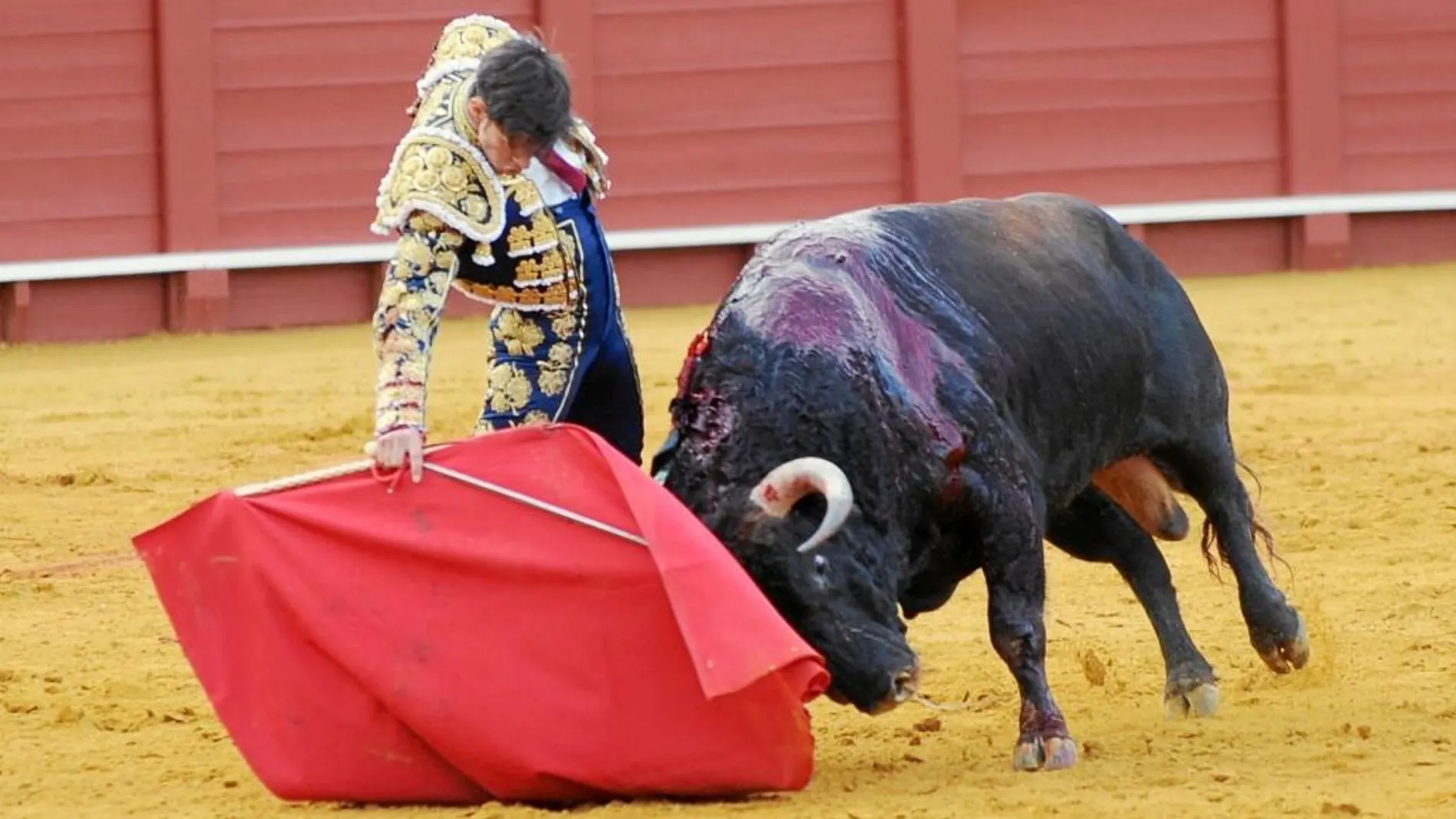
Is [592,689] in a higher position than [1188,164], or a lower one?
lower

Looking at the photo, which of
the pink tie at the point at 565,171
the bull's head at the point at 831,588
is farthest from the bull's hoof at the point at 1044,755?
the pink tie at the point at 565,171

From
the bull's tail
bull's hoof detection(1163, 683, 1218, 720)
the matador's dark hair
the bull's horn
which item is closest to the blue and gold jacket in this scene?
the matador's dark hair

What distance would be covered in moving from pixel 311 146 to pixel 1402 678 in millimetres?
6979

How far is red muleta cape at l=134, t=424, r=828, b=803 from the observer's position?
3.24 m

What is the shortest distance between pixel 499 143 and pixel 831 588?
696 millimetres

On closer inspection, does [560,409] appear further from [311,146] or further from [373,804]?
[311,146]

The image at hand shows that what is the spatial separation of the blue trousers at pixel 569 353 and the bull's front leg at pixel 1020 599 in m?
0.56

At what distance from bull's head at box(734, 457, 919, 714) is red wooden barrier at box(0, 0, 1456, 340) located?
705cm

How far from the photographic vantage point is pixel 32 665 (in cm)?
452

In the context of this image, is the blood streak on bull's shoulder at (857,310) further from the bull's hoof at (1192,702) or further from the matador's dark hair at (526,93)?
the bull's hoof at (1192,702)

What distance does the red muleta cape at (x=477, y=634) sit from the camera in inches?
128

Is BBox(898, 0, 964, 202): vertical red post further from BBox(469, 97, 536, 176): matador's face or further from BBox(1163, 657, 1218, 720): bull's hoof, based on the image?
BBox(469, 97, 536, 176): matador's face

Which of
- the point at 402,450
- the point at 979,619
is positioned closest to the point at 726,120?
the point at 979,619

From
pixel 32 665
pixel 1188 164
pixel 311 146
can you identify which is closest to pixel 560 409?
pixel 32 665
